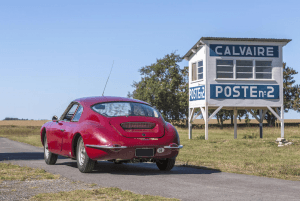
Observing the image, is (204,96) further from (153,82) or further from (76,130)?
(153,82)

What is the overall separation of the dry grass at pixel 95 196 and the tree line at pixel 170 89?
180ft

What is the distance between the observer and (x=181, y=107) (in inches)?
2525

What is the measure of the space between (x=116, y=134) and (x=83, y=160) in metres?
1.06

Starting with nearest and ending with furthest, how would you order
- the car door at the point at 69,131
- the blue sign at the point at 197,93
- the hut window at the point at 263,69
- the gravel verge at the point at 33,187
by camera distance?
the gravel verge at the point at 33,187, the car door at the point at 69,131, the blue sign at the point at 197,93, the hut window at the point at 263,69

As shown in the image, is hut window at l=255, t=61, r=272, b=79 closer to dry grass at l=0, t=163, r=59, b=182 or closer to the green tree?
dry grass at l=0, t=163, r=59, b=182

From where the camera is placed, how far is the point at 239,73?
26.2m

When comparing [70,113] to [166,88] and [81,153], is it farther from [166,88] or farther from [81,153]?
[166,88]

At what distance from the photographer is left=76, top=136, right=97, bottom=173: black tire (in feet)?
28.0

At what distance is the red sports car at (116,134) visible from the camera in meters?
8.24

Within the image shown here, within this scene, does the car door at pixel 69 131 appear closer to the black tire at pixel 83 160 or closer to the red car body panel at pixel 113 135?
the red car body panel at pixel 113 135

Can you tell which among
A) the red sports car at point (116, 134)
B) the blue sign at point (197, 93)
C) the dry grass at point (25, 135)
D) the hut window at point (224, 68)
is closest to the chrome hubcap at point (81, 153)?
the red sports car at point (116, 134)

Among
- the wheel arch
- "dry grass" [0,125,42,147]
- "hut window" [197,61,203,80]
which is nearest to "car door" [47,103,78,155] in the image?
the wheel arch

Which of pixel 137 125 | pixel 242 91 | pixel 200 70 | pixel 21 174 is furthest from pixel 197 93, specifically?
pixel 21 174

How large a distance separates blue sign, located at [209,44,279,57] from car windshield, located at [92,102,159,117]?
17.4m
